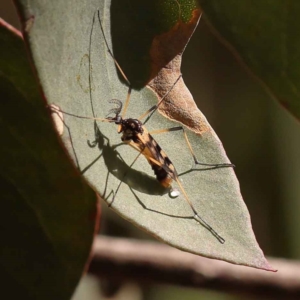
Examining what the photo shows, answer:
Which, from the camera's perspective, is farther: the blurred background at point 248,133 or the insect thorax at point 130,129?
the blurred background at point 248,133

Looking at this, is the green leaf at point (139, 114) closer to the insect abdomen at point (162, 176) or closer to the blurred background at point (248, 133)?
the insect abdomen at point (162, 176)

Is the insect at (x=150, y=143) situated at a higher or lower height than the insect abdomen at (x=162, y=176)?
higher

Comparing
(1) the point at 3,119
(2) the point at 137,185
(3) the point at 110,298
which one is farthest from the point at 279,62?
(3) the point at 110,298

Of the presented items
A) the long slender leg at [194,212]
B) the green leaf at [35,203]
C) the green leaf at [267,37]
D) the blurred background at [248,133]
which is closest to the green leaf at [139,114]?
the long slender leg at [194,212]

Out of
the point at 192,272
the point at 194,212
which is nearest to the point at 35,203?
the point at 194,212

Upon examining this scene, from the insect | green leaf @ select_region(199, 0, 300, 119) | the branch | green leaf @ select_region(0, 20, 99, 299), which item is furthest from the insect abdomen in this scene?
the branch

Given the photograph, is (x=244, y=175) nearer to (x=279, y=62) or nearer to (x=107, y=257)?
(x=107, y=257)

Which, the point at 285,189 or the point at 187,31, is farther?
the point at 285,189
